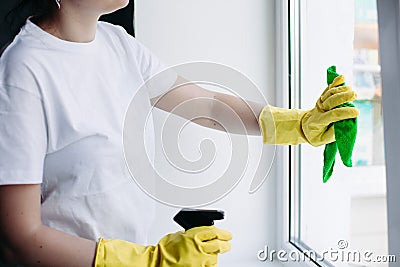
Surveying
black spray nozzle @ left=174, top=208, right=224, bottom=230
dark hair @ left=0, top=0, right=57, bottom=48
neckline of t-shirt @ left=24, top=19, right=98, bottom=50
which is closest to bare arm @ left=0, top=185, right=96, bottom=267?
black spray nozzle @ left=174, top=208, right=224, bottom=230

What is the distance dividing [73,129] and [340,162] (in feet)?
2.22

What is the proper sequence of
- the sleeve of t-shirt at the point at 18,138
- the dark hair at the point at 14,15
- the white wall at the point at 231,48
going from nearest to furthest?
the sleeve of t-shirt at the point at 18,138
the dark hair at the point at 14,15
the white wall at the point at 231,48

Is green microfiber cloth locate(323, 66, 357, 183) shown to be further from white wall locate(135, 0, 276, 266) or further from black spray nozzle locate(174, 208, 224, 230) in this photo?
white wall locate(135, 0, 276, 266)

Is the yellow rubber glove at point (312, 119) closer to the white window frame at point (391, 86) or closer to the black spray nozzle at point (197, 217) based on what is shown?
the white window frame at point (391, 86)

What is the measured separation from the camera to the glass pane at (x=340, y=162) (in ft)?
3.86

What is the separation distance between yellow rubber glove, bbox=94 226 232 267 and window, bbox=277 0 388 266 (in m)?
0.39

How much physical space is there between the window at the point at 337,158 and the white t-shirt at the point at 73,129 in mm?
464

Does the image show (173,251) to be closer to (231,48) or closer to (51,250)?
(51,250)

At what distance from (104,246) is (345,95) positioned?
1.65 feet

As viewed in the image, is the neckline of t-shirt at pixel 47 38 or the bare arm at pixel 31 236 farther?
the neckline of t-shirt at pixel 47 38

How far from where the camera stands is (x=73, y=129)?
3.22 feet

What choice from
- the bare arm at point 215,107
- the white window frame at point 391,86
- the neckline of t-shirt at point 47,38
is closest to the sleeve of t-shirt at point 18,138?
the neckline of t-shirt at point 47,38

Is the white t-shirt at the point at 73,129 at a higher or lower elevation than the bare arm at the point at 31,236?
higher

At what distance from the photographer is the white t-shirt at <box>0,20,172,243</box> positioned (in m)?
0.92
